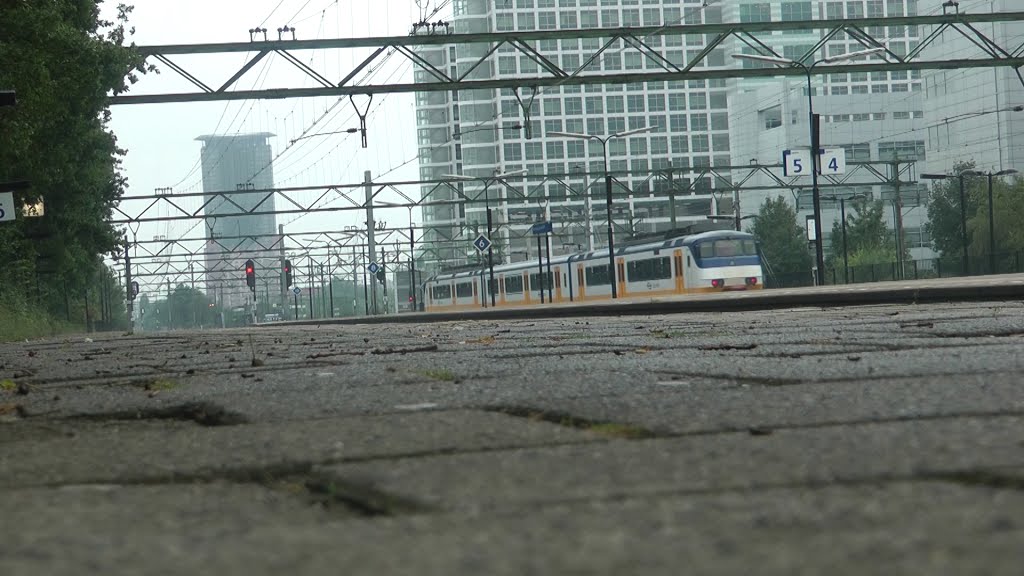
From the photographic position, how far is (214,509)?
6.96 ft

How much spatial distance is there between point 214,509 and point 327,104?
58.4m

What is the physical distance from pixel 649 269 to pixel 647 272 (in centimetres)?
17

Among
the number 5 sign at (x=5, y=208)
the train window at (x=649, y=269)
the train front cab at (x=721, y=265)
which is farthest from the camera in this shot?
the train window at (x=649, y=269)

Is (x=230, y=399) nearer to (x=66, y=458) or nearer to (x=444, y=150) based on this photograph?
(x=66, y=458)

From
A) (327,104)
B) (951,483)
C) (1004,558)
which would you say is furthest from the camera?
(327,104)

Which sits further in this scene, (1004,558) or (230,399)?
(230,399)

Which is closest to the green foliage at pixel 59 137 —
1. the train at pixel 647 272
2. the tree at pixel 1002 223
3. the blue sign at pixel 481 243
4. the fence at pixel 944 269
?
the blue sign at pixel 481 243

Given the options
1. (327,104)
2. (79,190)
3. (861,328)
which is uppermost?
(327,104)

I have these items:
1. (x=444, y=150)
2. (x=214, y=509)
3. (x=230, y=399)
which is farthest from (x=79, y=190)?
(x=444, y=150)

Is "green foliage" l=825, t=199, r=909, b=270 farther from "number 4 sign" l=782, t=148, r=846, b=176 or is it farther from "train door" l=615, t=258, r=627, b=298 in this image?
"number 4 sign" l=782, t=148, r=846, b=176

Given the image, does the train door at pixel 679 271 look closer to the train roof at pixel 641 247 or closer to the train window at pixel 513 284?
the train roof at pixel 641 247

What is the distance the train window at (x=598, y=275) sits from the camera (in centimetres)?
4672

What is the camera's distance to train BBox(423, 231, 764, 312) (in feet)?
136

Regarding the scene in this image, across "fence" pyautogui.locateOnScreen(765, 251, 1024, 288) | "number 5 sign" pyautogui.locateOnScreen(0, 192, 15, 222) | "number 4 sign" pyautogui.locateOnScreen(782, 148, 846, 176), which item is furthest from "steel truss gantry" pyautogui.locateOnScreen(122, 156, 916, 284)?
"number 5 sign" pyautogui.locateOnScreen(0, 192, 15, 222)
